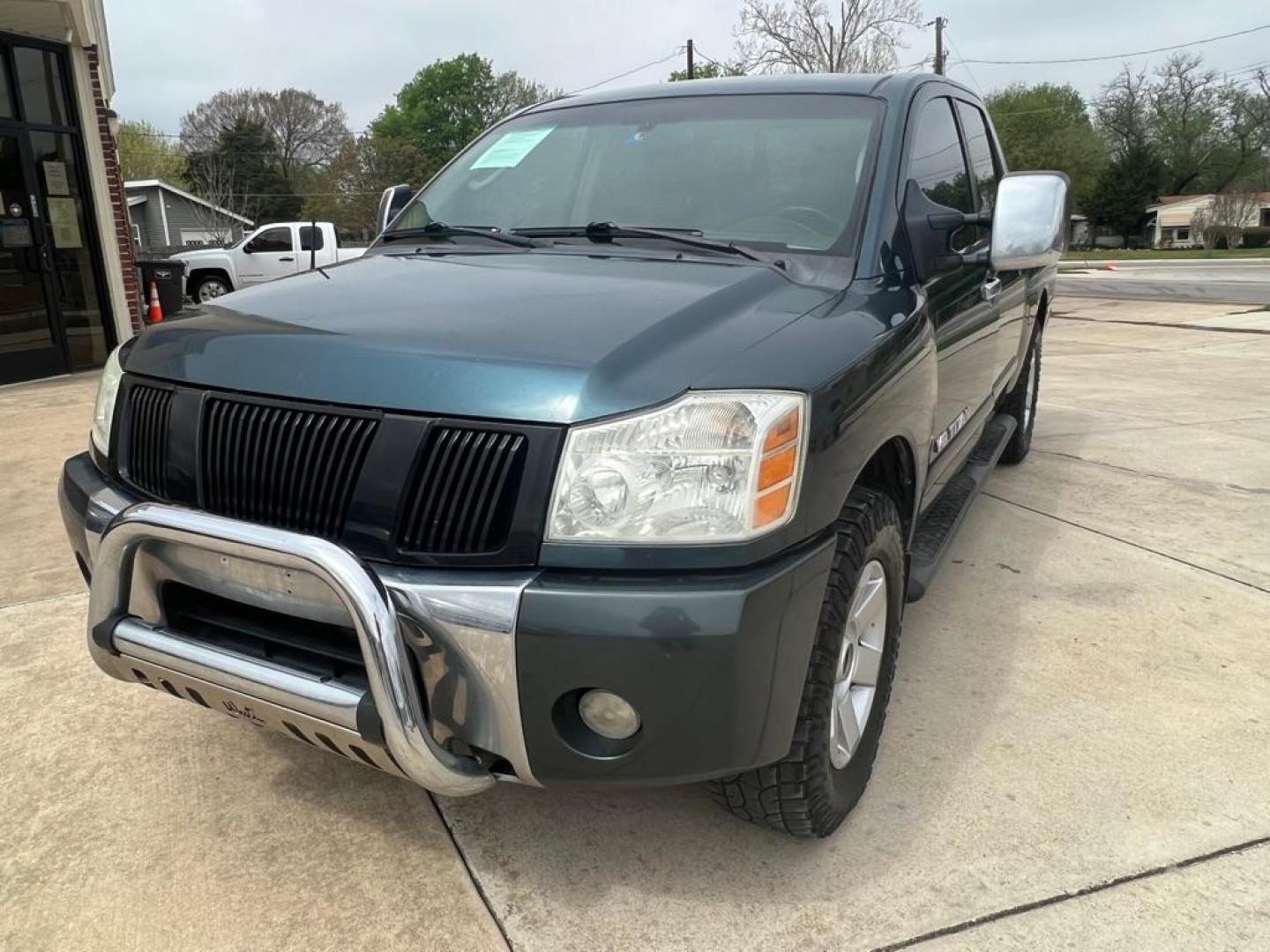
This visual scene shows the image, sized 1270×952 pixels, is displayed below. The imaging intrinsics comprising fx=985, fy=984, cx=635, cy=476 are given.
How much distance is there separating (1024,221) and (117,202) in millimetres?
9420

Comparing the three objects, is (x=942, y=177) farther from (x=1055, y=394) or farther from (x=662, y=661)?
(x=1055, y=394)

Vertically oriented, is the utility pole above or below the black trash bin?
above

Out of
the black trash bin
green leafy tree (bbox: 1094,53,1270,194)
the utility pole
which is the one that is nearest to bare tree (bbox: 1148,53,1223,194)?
green leafy tree (bbox: 1094,53,1270,194)

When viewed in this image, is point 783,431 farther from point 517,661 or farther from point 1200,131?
point 1200,131

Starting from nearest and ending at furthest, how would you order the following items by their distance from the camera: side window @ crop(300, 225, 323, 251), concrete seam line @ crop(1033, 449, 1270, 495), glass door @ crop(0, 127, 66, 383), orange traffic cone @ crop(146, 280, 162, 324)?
side window @ crop(300, 225, 323, 251) < concrete seam line @ crop(1033, 449, 1270, 495) < glass door @ crop(0, 127, 66, 383) < orange traffic cone @ crop(146, 280, 162, 324)

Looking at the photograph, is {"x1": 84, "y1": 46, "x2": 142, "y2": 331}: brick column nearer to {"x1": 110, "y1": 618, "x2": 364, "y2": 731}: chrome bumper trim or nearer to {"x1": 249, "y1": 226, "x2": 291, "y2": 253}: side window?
{"x1": 110, "y1": 618, "x2": 364, "y2": 731}: chrome bumper trim

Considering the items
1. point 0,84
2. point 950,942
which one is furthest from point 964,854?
point 0,84

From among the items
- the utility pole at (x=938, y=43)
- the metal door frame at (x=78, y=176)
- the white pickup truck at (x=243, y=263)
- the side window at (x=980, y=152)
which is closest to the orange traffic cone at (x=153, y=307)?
the metal door frame at (x=78, y=176)

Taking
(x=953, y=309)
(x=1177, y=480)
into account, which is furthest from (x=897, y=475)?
(x=1177, y=480)

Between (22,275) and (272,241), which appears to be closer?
(22,275)

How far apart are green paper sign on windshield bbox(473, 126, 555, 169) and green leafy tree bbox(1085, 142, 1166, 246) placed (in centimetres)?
7138

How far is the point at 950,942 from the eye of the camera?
1.93 metres

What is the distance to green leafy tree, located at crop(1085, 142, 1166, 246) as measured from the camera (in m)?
64.6

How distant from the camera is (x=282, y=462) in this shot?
6.31 feet
